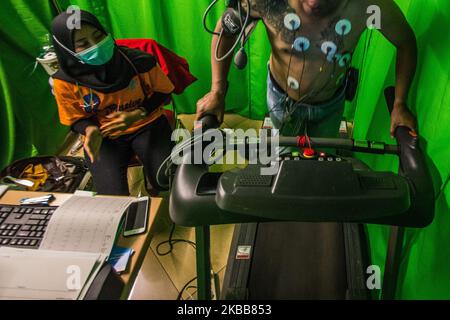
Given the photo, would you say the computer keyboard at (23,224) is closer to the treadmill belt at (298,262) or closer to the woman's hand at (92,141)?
the woman's hand at (92,141)

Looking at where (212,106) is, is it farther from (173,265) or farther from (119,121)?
(173,265)

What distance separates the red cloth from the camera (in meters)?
1.96

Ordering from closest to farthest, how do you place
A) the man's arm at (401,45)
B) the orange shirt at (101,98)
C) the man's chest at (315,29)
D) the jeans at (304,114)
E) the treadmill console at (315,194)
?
the treadmill console at (315,194) → the man's arm at (401,45) → the man's chest at (315,29) → the jeans at (304,114) → the orange shirt at (101,98)

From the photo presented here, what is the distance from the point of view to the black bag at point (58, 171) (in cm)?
197

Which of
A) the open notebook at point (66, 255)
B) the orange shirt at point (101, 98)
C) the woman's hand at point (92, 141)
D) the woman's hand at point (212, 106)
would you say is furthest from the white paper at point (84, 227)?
the orange shirt at point (101, 98)

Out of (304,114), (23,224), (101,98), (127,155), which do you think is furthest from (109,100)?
(304,114)

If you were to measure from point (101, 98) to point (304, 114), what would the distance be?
99 cm

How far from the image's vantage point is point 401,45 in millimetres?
1188

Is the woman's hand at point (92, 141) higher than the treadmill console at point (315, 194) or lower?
lower

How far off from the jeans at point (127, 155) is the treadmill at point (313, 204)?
31.6 inches

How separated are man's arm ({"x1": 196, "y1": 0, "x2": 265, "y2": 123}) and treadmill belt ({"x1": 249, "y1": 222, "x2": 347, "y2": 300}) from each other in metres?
0.63

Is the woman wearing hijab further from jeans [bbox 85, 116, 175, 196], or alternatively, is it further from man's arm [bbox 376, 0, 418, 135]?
man's arm [bbox 376, 0, 418, 135]
